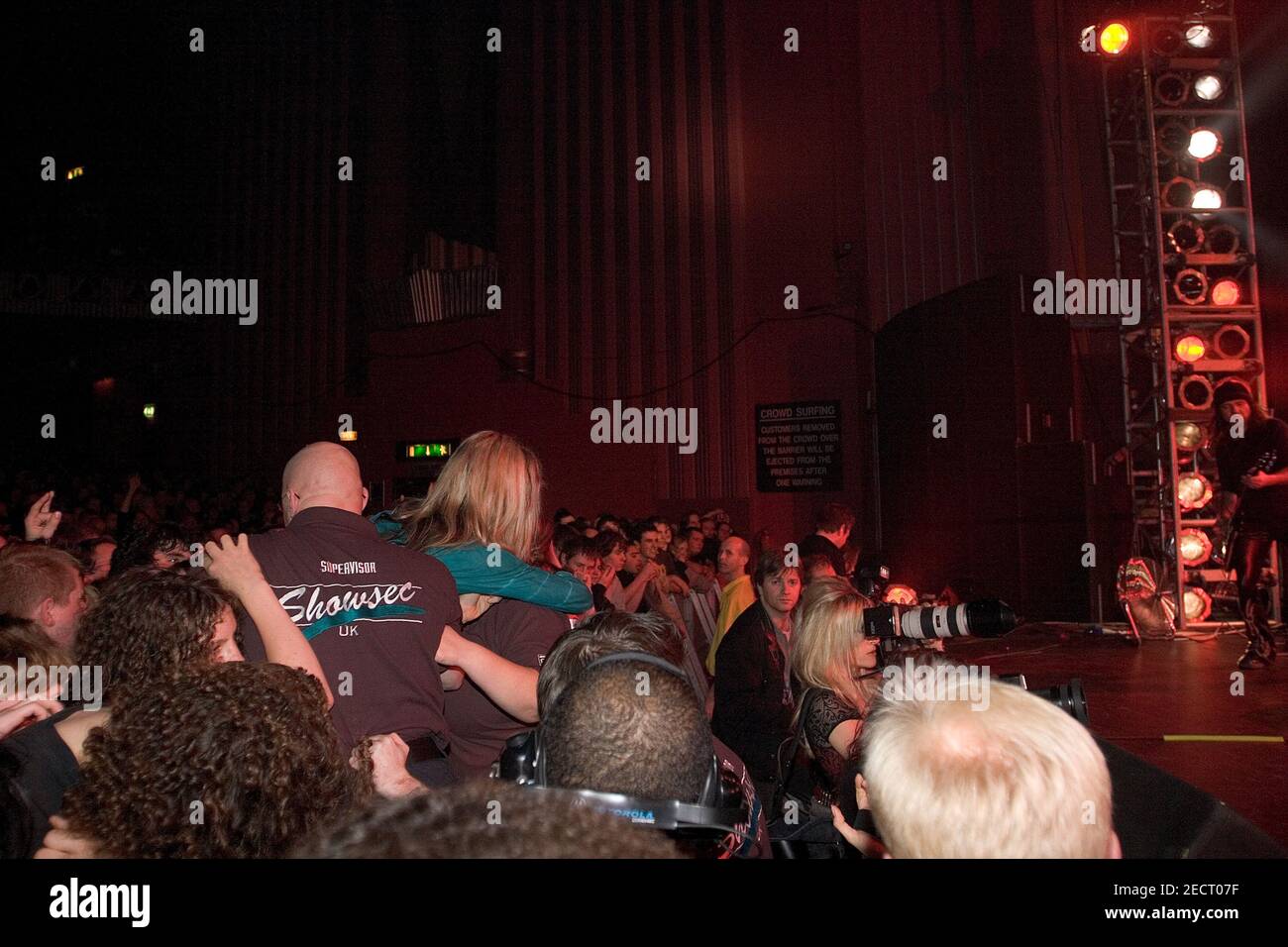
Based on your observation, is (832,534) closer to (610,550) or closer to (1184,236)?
(610,550)

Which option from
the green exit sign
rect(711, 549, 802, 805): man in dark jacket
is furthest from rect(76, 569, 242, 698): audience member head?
the green exit sign

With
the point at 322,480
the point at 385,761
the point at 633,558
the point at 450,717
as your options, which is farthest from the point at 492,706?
the point at 633,558

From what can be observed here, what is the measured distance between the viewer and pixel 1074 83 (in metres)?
8.45

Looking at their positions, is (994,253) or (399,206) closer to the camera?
(994,253)

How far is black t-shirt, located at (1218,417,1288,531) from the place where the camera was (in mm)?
5449

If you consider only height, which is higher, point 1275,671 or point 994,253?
point 994,253

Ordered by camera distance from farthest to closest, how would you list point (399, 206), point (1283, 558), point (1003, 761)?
point (399, 206) → point (1283, 558) → point (1003, 761)

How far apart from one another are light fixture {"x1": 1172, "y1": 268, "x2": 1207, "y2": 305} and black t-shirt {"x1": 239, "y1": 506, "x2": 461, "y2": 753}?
24.1ft

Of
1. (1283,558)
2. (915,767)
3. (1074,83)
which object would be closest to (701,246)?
(1074,83)

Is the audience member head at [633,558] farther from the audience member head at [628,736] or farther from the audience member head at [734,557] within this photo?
the audience member head at [628,736]

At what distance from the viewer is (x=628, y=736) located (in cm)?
121

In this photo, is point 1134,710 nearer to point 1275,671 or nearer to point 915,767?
point 1275,671

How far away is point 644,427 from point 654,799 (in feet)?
32.4
